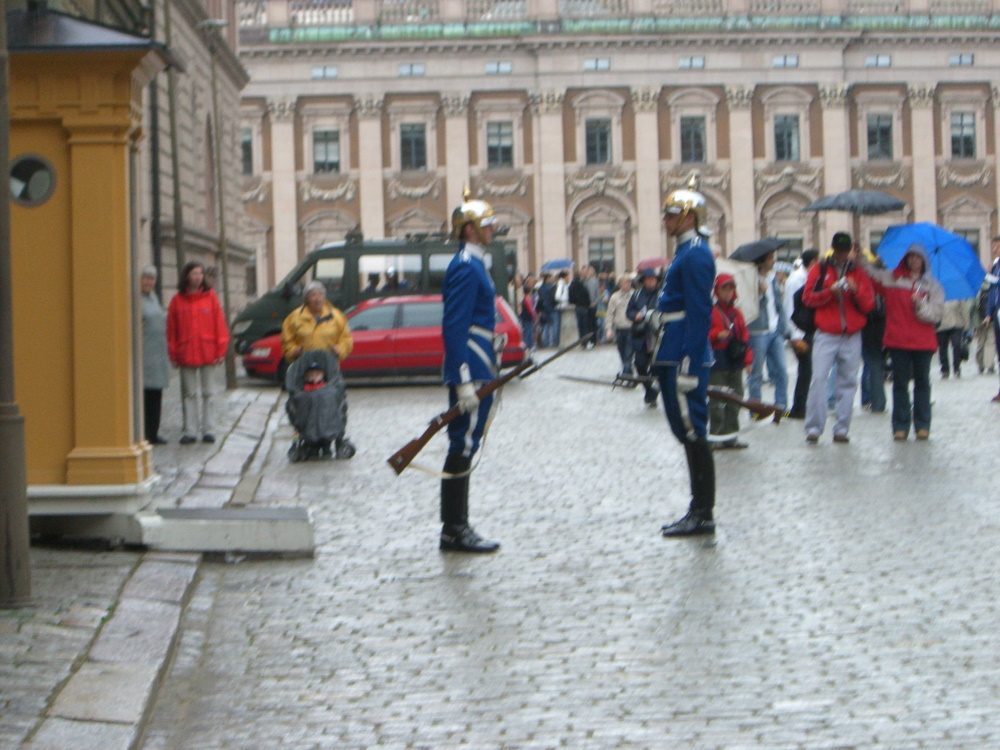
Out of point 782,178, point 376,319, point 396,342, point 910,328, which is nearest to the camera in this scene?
point 910,328

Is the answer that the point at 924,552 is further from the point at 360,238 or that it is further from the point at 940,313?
the point at 360,238

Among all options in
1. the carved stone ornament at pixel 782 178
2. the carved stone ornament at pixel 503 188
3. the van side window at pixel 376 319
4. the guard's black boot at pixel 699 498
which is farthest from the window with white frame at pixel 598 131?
the guard's black boot at pixel 699 498

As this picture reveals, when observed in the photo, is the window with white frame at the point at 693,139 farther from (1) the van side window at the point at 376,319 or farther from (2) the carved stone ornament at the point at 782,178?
(1) the van side window at the point at 376,319

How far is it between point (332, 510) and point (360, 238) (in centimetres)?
2071

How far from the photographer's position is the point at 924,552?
791 cm

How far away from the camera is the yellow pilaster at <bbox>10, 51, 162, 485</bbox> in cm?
807

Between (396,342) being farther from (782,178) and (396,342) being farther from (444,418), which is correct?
(782,178)

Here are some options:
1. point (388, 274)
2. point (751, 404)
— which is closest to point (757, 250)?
point (751, 404)

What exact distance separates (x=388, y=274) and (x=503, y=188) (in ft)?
99.3

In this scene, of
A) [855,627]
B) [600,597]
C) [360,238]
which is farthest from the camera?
[360,238]

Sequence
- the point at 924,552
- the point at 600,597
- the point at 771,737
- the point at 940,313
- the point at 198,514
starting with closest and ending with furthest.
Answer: the point at 771,737 < the point at 600,597 < the point at 924,552 < the point at 198,514 < the point at 940,313

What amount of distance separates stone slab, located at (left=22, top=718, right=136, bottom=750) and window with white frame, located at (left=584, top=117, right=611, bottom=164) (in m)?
55.6

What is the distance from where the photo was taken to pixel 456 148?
5956 centimetres

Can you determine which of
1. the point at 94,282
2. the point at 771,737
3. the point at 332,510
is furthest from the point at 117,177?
the point at 771,737
